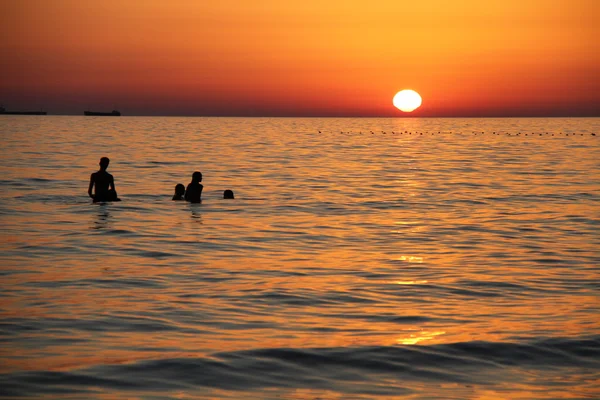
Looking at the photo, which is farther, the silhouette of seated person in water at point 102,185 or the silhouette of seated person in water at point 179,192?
the silhouette of seated person in water at point 179,192

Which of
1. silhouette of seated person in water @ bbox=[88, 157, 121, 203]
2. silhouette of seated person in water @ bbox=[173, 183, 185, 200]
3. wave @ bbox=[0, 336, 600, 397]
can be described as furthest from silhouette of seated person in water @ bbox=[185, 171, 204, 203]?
wave @ bbox=[0, 336, 600, 397]

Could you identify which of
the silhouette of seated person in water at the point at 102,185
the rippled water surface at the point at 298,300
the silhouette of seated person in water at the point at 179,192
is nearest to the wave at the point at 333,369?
the rippled water surface at the point at 298,300

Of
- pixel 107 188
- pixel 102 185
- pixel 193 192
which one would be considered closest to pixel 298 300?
pixel 102 185

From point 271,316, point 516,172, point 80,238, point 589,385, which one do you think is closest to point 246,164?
point 516,172

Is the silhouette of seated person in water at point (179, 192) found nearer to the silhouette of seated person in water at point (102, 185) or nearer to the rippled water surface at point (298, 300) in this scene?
the rippled water surface at point (298, 300)

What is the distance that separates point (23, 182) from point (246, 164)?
18.7 meters

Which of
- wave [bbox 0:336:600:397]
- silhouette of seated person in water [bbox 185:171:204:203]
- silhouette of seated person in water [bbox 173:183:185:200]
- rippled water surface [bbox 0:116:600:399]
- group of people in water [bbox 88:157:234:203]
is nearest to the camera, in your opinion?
wave [bbox 0:336:600:397]

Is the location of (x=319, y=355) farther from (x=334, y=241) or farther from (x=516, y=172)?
(x=516, y=172)

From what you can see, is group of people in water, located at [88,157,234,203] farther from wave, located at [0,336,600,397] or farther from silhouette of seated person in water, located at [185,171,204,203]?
wave, located at [0,336,600,397]

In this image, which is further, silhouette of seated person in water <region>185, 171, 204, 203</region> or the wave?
silhouette of seated person in water <region>185, 171, 204, 203</region>

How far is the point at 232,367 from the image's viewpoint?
9.79m

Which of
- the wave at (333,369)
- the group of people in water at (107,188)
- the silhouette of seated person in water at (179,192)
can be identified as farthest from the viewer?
the silhouette of seated person in water at (179,192)

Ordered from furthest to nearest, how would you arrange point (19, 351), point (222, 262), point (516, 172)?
point (516, 172) < point (222, 262) < point (19, 351)

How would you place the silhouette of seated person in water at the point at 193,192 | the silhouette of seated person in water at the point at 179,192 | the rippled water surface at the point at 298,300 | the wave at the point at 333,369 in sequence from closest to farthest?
the wave at the point at 333,369 → the rippled water surface at the point at 298,300 → the silhouette of seated person in water at the point at 193,192 → the silhouette of seated person in water at the point at 179,192
